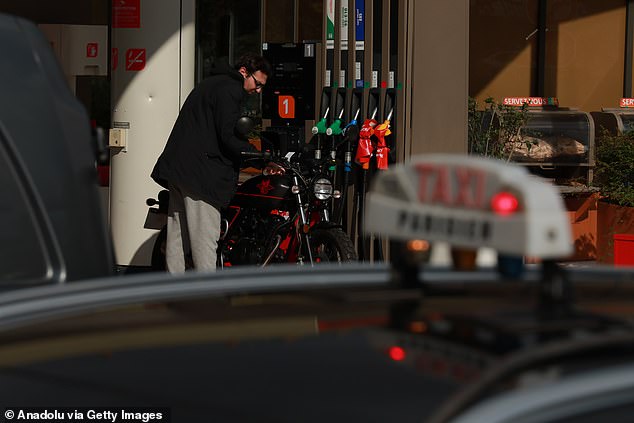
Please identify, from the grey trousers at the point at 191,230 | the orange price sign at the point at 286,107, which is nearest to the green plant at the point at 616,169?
the orange price sign at the point at 286,107

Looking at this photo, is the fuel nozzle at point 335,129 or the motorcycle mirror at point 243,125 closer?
the motorcycle mirror at point 243,125

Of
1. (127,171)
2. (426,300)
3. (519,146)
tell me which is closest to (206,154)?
(127,171)

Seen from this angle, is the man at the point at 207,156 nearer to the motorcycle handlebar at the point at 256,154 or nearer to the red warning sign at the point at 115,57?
the motorcycle handlebar at the point at 256,154

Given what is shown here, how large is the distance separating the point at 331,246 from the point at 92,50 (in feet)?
8.73

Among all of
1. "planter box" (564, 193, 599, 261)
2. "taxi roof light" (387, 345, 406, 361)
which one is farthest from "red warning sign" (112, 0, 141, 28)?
"taxi roof light" (387, 345, 406, 361)

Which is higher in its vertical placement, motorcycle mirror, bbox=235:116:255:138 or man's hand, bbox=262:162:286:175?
motorcycle mirror, bbox=235:116:255:138

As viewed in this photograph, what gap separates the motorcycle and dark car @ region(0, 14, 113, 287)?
4435 mm

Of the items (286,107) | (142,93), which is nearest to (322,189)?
(286,107)

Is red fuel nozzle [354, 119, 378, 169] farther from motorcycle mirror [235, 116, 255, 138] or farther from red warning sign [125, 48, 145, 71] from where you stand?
red warning sign [125, 48, 145, 71]

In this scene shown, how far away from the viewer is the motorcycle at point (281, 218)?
25.8ft

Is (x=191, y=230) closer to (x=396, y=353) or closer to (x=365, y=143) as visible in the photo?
(x=365, y=143)

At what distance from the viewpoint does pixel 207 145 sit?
25.3ft

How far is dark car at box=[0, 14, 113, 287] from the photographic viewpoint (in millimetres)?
3049

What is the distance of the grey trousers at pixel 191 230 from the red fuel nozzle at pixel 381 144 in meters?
1.15
